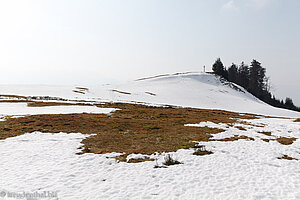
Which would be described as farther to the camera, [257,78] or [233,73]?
[233,73]

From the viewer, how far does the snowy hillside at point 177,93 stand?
5545 cm

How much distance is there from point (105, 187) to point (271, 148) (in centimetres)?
1321

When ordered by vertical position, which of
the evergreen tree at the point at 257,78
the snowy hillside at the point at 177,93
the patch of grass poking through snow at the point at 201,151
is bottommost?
the patch of grass poking through snow at the point at 201,151

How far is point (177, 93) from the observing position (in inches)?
2808

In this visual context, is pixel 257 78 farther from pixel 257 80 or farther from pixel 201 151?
pixel 201 151

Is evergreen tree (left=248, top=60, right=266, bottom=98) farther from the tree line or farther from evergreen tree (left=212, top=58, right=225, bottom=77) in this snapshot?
evergreen tree (left=212, top=58, right=225, bottom=77)

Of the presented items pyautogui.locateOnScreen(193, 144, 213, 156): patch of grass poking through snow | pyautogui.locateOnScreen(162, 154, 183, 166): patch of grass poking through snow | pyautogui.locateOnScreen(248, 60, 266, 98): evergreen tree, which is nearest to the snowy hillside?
pyautogui.locateOnScreen(248, 60, 266, 98): evergreen tree

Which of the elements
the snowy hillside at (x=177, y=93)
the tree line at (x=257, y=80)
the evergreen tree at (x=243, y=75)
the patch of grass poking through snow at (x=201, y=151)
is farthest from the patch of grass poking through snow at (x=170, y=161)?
the evergreen tree at (x=243, y=75)

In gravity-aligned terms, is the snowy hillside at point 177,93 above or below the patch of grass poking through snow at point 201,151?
above

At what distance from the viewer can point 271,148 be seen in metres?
14.2

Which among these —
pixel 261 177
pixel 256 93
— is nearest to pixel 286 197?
pixel 261 177

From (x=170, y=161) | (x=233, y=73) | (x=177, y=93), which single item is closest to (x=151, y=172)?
(x=170, y=161)

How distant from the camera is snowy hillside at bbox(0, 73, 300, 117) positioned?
5545 centimetres

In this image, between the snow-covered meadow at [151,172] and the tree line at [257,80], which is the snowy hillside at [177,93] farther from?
the snow-covered meadow at [151,172]
